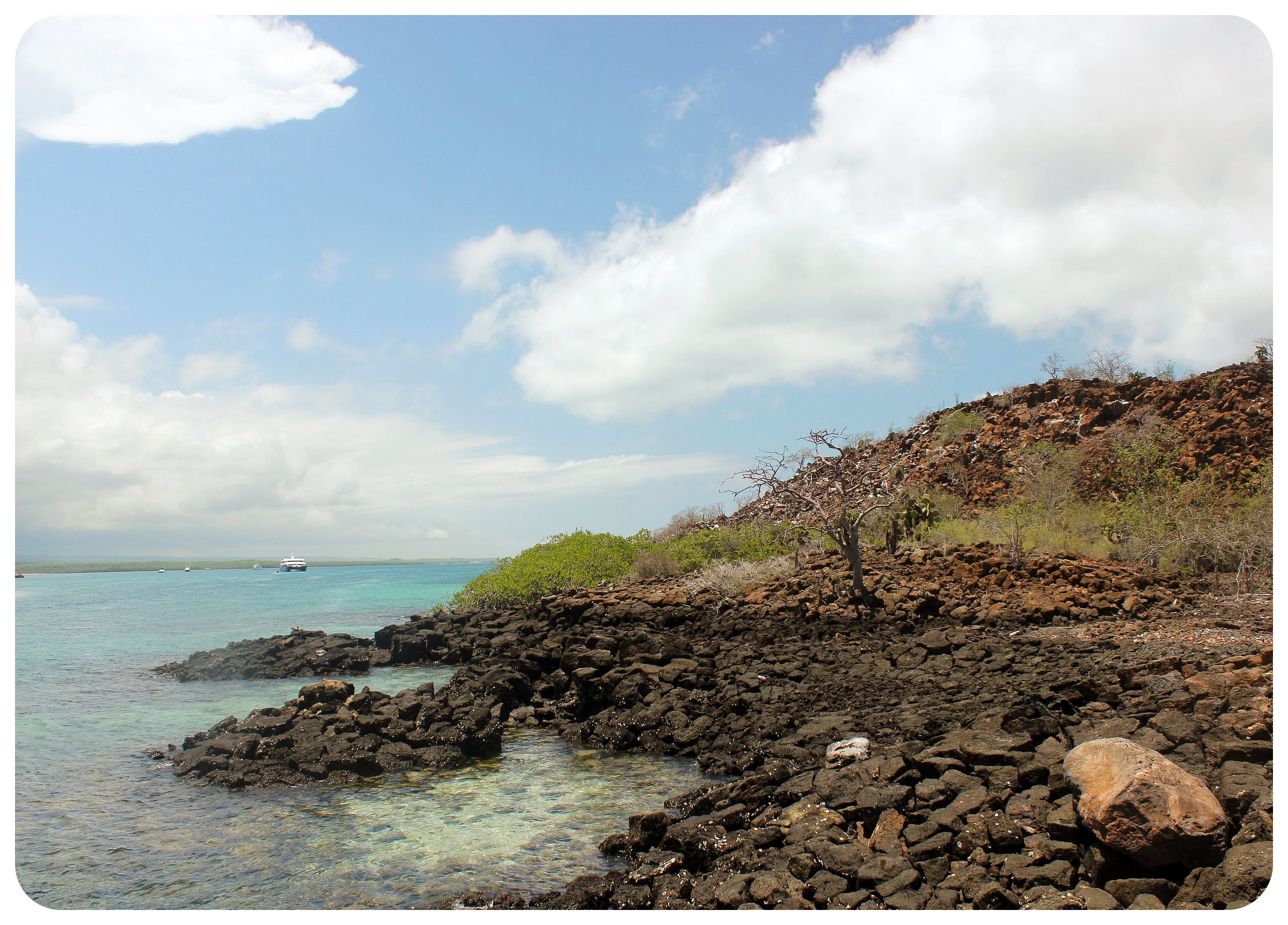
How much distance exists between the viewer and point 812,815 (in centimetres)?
577

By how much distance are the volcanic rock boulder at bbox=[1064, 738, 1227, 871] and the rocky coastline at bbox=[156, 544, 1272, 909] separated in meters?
0.01

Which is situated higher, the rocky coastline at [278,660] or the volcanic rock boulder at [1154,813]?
the volcanic rock boulder at [1154,813]

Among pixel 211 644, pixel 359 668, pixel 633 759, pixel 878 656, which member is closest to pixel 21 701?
pixel 359 668

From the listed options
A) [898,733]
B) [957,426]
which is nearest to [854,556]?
[898,733]

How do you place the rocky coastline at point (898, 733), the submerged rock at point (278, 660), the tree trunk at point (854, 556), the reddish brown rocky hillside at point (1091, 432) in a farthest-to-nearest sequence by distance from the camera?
the reddish brown rocky hillside at point (1091, 432) < the submerged rock at point (278, 660) < the tree trunk at point (854, 556) < the rocky coastline at point (898, 733)

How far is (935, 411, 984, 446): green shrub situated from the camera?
94.7 feet

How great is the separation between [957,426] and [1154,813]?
27.2 meters

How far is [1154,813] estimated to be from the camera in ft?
14.1

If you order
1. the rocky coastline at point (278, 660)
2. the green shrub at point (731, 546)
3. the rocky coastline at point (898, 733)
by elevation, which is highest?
the green shrub at point (731, 546)

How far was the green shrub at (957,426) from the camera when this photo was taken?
2886cm

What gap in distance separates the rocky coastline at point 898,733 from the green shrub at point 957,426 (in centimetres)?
1409

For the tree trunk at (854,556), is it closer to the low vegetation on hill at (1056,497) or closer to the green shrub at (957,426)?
the low vegetation on hill at (1056,497)

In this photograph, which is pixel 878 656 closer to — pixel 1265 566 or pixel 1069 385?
pixel 1265 566

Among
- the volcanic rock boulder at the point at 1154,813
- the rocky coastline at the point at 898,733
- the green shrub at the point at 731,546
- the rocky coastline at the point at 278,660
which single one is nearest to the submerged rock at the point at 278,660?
the rocky coastline at the point at 278,660
